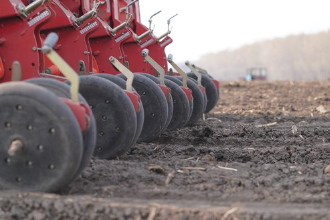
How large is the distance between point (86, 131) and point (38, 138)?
31 cm

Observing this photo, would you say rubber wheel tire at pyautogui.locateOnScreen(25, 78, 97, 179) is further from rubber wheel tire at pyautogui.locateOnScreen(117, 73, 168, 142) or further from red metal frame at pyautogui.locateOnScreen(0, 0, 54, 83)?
rubber wheel tire at pyautogui.locateOnScreen(117, 73, 168, 142)

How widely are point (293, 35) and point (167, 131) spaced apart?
7435 centimetres

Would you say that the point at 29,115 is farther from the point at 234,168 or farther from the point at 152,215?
the point at 234,168

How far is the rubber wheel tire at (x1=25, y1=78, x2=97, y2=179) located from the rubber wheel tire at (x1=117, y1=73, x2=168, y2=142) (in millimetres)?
2370

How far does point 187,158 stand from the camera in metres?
5.12

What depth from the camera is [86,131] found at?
3504mm

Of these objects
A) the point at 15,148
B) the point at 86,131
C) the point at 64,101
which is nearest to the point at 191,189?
the point at 86,131

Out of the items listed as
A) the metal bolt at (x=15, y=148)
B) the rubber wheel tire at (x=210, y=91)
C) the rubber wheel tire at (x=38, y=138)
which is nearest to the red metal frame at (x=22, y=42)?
the rubber wheel tire at (x=38, y=138)

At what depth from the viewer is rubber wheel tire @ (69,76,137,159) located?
4562mm

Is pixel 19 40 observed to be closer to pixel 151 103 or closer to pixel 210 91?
pixel 151 103

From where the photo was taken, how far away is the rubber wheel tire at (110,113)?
4.56m

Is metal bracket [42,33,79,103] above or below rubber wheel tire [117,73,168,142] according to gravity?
above

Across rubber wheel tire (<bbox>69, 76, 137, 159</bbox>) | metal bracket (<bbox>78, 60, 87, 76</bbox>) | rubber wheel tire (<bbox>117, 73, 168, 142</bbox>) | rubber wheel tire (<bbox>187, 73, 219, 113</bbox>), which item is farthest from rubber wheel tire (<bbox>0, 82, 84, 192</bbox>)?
rubber wheel tire (<bbox>187, 73, 219, 113</bbox>)

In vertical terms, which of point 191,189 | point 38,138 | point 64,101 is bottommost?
point 191,189
